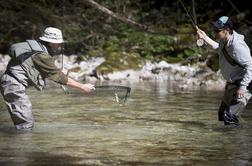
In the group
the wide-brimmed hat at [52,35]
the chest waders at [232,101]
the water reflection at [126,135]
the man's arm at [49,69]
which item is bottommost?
the water reflection at [126,135]

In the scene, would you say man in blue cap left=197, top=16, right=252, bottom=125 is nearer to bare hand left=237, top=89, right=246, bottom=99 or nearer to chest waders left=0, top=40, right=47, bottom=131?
bare hand left=237, top=89, right=246, bottom=99

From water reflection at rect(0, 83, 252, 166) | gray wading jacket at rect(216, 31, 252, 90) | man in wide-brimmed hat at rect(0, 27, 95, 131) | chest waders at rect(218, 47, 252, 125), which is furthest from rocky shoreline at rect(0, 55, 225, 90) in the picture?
man in wide-brimmed hat at rect(0, 27, 95, 131)

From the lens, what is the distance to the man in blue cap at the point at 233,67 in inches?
301

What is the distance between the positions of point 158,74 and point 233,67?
8831 millimetres

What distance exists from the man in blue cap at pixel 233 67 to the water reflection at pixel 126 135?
0.30 meters

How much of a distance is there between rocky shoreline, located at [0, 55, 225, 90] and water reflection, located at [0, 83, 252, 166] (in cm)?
382

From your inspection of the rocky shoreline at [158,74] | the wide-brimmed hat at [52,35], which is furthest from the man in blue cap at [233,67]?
the rocky shoreline at [158,74]

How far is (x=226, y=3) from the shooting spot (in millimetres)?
20016

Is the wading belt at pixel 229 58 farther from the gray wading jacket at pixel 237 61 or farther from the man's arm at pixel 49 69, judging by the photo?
the man's arm at pixel 49 69

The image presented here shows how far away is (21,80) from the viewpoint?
7.57m

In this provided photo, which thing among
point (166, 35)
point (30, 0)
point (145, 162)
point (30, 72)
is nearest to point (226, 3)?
point (166, 35)

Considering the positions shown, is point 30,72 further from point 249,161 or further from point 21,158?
point 249,161

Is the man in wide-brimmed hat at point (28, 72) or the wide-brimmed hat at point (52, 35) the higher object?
the wide-brimmed hat at point (52, 35)

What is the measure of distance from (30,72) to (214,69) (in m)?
9.55
